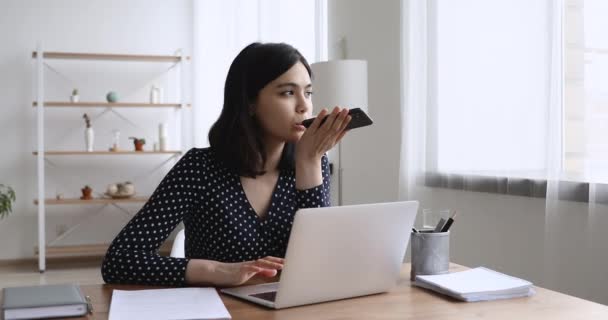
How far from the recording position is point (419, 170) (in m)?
3.10

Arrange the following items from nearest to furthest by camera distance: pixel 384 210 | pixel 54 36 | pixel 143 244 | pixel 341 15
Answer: pixel 384 210, pixel 143 244, pixel 341 15, pixel 54 36

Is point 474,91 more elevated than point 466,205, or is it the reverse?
point 474,91

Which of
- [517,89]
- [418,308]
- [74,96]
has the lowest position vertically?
[418,308]

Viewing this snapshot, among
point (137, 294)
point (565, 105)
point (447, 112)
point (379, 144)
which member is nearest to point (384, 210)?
point (137, 294)

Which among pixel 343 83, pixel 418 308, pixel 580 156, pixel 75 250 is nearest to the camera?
pixel 418 308

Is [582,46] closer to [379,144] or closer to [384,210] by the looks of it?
[384,210]

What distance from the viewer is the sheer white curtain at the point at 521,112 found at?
2.16 m

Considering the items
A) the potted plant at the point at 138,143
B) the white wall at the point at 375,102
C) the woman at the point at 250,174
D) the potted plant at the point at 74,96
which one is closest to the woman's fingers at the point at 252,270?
the woman at the point at 250,174

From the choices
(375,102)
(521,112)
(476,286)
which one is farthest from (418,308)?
(375,102)

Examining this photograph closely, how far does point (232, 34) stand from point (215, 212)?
3.78 meters

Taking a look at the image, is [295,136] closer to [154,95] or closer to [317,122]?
[317,122]

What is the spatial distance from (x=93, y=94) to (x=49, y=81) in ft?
1.16

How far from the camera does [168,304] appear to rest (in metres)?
1.18

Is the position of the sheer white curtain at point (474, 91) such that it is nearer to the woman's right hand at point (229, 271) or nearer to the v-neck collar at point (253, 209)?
the v-neck collar at point (253, 209)
